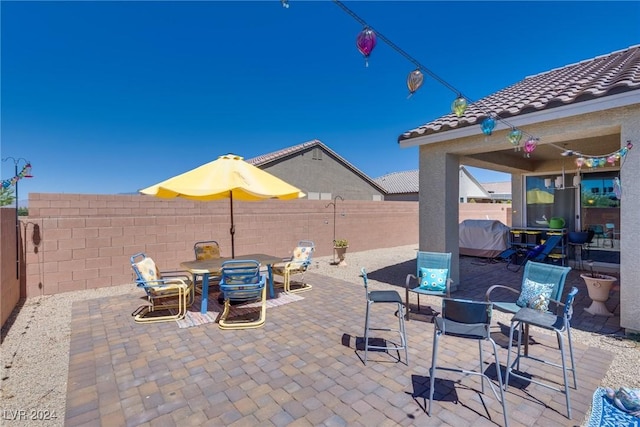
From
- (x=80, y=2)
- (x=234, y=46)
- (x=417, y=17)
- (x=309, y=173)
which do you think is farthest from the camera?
(x=309, y=173)

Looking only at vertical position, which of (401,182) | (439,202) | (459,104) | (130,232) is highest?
(401,182)

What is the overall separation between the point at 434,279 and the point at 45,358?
5402mm

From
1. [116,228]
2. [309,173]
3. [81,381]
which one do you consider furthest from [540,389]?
[309,173]

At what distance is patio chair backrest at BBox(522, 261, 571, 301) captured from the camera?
11.5 feet

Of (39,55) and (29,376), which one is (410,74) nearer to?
(29,376)

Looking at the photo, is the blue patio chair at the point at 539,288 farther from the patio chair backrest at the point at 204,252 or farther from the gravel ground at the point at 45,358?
the patio chair backrest at the point at 204,252

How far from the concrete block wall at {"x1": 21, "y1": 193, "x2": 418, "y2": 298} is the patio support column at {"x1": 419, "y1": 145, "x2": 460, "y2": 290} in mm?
4799

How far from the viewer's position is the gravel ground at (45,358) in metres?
2.71

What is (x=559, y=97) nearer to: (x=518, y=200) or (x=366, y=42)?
(x=366, y=42)

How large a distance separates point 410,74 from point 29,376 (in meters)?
5.38

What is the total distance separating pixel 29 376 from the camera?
3.18 metres

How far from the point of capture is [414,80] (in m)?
3.32

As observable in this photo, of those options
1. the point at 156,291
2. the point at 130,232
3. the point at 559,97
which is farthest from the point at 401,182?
the point at 156,291

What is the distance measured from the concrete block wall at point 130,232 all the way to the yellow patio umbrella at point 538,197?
7.12m
